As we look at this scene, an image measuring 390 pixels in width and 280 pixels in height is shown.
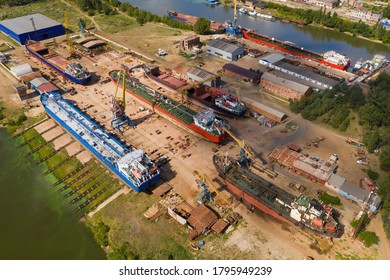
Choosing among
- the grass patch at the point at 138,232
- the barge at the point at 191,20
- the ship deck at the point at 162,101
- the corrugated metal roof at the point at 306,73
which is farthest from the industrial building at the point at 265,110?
the barge at the point at 191,20

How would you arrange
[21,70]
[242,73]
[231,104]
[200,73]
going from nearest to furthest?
[231,104] < [200,73] < [21,70] < [242,73]

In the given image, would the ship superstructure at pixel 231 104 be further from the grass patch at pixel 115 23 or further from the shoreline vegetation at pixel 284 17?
the grass patch at pixel 115 23

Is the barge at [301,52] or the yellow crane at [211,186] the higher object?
the barge at [301,52]

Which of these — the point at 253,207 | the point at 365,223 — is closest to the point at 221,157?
the point at 253,207

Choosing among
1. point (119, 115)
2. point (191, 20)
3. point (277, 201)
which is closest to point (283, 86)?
point (277, 201)

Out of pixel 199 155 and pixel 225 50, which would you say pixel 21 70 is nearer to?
pixel 199 155

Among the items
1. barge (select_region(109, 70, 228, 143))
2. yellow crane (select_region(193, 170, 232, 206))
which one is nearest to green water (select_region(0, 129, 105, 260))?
yellow crane (select_region(193, 170, 232, 206))
